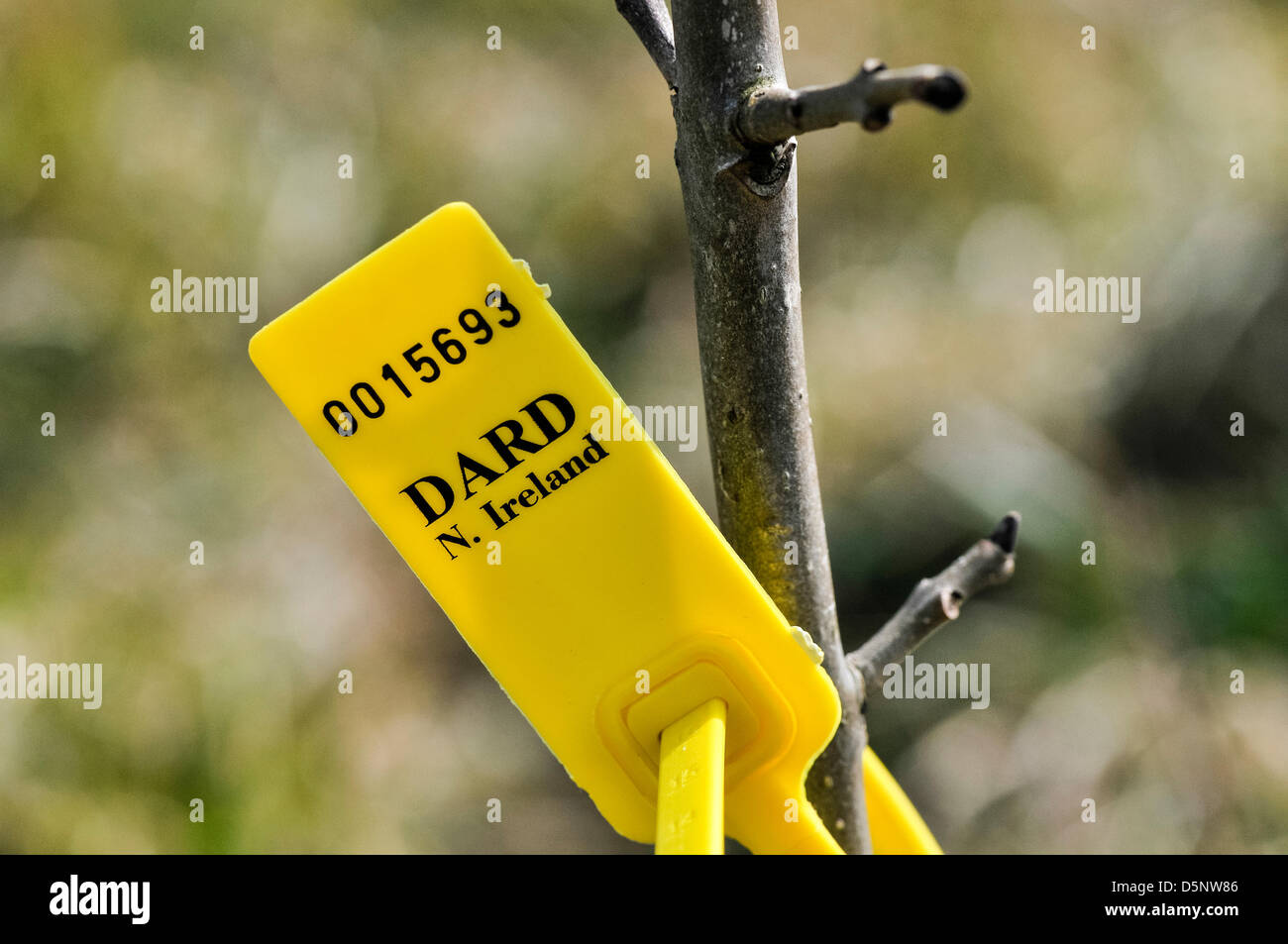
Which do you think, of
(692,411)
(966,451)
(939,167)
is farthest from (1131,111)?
(692,411)

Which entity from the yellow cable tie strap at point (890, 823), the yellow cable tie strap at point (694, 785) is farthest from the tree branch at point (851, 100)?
the yellow cable tie strap at point (890, 823)

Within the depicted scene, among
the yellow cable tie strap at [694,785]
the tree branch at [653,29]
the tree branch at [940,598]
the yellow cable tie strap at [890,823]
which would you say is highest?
the tree branch at [653,29]

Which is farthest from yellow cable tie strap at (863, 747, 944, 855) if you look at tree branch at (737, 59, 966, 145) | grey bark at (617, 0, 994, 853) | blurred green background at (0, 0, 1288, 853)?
blurred green background at (0, 0, 1288, 853)

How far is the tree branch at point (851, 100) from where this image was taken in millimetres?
239

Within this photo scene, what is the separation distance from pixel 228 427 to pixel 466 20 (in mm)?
719

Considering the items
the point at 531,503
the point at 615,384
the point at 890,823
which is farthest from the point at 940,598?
the point at 615,384

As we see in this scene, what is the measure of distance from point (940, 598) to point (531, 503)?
240 mm

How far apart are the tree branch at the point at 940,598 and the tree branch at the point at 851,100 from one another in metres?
0.27

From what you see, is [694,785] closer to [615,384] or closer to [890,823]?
[890,823]

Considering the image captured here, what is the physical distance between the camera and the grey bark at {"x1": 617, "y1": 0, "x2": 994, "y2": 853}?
35cm

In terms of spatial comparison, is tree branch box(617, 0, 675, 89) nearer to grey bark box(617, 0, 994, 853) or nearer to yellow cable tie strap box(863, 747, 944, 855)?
grey bark box(617, 0, 994, 853)

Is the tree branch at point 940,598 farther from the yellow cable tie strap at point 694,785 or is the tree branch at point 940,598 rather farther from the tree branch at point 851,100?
the tree branch at point 851,100

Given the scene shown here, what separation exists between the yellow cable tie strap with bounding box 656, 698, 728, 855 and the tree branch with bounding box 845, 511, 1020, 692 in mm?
132
